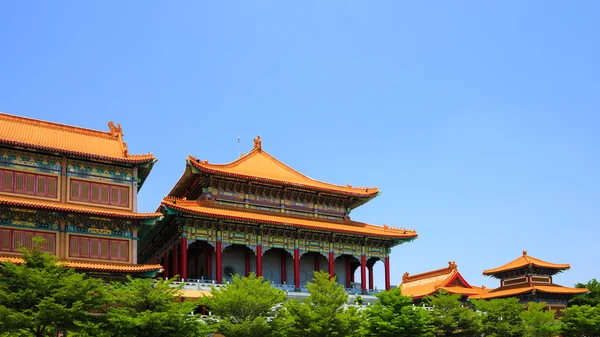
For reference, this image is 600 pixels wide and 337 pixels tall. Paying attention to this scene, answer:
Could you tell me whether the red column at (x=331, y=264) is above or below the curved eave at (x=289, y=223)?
below

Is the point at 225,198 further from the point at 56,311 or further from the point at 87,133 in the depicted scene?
the point at 56,311

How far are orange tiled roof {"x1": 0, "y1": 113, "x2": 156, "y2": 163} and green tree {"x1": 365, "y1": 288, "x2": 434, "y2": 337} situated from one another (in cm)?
1513

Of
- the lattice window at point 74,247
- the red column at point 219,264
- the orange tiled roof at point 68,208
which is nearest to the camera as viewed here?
the orange tiled roof at point 68,208

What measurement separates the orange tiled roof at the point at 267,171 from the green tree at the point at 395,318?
40.2ft

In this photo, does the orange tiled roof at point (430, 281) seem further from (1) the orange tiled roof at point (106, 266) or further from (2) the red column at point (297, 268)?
(1) the orange tiled roof at point (106, 266)

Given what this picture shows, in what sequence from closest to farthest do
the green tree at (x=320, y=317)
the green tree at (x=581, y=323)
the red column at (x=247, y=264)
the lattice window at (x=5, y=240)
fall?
the green tree at (x=320, y=317), the lattice window at (x=5, y=240), the red column at (x=247, y=264), the green tree at (x=581, y=323)

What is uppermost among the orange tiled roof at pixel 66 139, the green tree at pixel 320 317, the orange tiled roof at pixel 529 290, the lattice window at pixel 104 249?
the orange tiled roof at pixel 66 139

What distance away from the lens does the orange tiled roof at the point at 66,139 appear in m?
36.9

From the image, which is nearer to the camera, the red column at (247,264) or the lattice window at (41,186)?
the lattice window at (41,186)

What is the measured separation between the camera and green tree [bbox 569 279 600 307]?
5659 cm

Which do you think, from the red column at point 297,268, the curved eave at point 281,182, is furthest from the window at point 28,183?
the red column at point 297,268

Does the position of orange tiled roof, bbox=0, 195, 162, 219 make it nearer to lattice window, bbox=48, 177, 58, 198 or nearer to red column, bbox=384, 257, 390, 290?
lattice window, bbox=48, 177, 58, 198

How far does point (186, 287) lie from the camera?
3916 centimetres

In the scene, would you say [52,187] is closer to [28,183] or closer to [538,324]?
[28,183]
